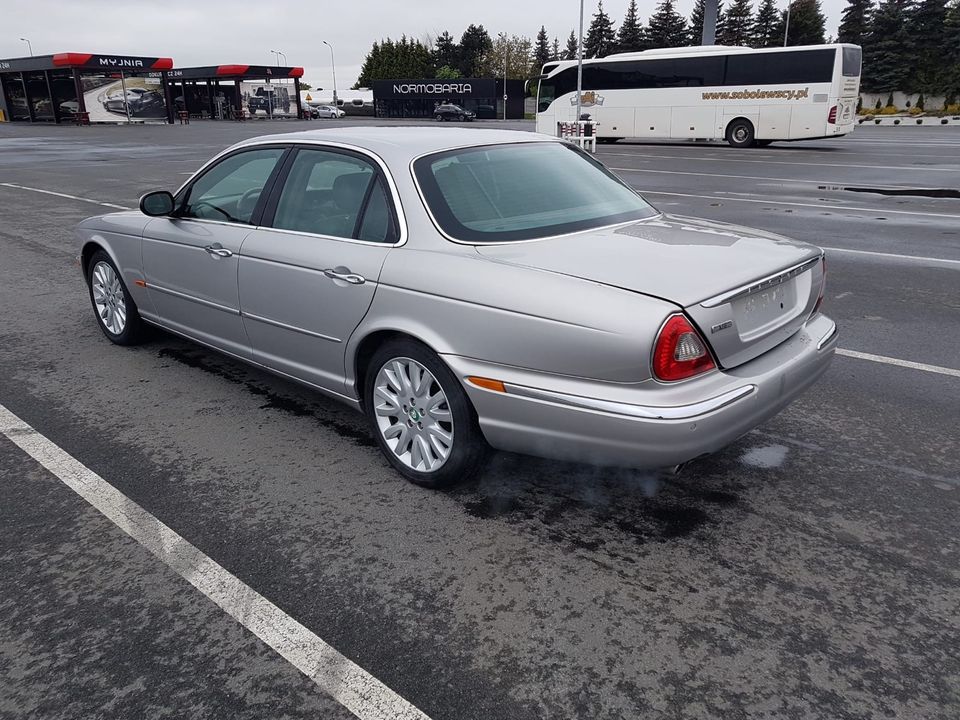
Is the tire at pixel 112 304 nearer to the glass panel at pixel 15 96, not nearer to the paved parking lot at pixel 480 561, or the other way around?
the paved parking lot at pixel 480 561

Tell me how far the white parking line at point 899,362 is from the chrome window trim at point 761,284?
1883mm

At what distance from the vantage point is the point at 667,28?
86500 mm

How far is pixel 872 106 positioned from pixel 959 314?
226 ft

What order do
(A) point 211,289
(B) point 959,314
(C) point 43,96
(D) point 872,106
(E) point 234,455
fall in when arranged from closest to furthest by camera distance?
(E) point 234,455 → (A) point 211,289 → (B) point 959,314 → (C) point 43,96 → (D) point 872,106

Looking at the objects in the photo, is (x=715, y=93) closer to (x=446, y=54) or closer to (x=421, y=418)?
(x=421, y=418)

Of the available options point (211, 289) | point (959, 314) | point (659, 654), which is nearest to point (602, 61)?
point (959, 314)

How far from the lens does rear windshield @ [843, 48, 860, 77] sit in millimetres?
24484

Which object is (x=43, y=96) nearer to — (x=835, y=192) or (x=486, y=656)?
(x=835, y=192)

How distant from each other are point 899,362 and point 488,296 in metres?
3.41

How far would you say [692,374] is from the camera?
286 centimetres

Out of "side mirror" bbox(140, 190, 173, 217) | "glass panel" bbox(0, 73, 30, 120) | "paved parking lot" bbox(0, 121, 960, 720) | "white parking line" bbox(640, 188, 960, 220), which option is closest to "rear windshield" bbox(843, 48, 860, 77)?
"white parking line" bbox(640, 188, 960, 220)

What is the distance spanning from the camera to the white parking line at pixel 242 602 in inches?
89.1

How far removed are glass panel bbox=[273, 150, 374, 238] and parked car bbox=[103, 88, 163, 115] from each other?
60470mm

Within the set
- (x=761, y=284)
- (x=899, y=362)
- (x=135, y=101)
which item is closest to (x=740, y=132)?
(x=899, y=362)
